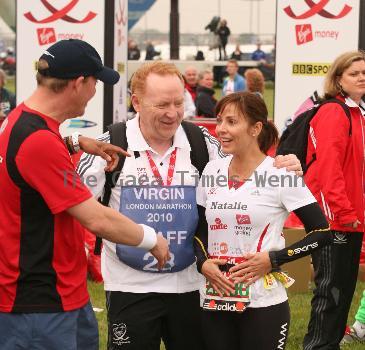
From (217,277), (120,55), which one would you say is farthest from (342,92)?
(120,55)

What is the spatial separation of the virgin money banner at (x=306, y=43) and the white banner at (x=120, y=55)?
6.10 feet

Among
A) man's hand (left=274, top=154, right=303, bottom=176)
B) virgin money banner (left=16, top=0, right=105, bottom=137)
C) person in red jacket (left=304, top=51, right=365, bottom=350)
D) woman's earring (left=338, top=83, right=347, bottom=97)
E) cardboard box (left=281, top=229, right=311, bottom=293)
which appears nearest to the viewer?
man's hand (left=274, top=154, right=303, bottom=176)

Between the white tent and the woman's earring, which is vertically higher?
the white tent

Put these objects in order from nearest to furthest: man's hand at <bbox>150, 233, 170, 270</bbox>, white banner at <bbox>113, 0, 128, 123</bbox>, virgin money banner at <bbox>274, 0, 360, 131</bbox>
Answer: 1. man's hand at <bbox>150, 233, 170, 270</bbox>
2. white banner at <bbox>113, 0, 128, 123</bbox>
3. virgin money banner at <bbox>274, 0, 360, 131</bbox>

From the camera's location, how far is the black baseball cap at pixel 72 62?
354 cm

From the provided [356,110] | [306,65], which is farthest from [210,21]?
[356,110]

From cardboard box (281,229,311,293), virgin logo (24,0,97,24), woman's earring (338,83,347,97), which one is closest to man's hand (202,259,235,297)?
woman's earring (338,83,347,97)

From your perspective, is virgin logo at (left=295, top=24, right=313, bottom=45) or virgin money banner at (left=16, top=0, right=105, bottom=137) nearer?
virgin money banner at (left=16, top=0, right=105, bottom=137)

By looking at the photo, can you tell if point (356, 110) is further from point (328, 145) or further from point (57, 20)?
point (57, 20)

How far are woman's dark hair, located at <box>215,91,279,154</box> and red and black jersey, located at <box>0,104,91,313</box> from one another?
99 centimetres

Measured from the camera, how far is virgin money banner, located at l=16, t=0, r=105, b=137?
10188 millimetres

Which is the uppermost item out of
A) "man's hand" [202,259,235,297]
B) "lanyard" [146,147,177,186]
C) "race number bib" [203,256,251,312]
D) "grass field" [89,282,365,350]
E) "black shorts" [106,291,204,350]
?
"lanyard" [146,147,177,186]

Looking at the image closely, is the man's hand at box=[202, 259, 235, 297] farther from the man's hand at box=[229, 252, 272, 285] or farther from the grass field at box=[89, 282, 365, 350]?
the grass field at box=[89, 282, 365, 350]

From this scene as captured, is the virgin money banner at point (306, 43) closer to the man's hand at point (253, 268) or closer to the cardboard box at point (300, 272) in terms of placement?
the cardboard box at point (300, 272)
